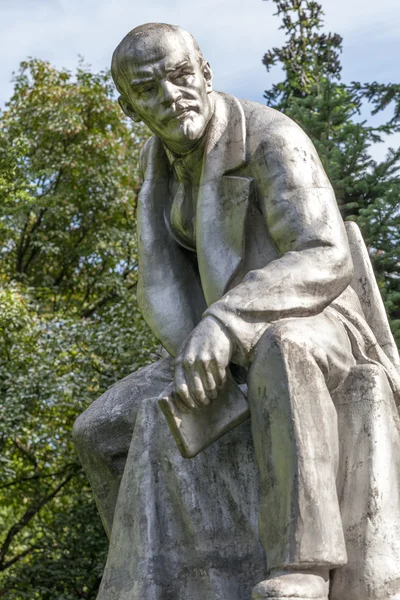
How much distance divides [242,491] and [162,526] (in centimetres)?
28

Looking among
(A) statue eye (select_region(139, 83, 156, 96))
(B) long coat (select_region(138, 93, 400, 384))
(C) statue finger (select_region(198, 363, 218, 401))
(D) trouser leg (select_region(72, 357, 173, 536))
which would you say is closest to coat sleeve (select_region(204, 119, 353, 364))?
(B) long coat (select_region(138, 93, 400, 384))

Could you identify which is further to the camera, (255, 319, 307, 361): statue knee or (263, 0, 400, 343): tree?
(263, 0, 400, 343): tree

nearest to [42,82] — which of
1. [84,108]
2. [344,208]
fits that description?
[84,108]

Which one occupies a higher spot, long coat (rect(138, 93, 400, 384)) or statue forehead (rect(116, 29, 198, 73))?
statue forehead (rect(116, 29, 198, 73))

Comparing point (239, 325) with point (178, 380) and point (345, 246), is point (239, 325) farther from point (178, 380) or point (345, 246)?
point (345, 246)

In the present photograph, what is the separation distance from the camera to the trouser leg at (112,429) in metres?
3.99

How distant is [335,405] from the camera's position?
3592mm

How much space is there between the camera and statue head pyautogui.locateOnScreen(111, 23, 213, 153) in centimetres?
380

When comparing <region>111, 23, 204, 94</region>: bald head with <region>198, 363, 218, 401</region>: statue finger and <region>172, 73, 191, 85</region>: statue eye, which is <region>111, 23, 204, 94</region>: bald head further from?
<region>198, 363, 218, 401</region>: statue finger

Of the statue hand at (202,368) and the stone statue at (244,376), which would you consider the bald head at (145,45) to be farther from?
the statue hand at (202,368)

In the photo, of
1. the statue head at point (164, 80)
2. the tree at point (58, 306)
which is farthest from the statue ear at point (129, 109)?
the tree at point (58, 306)

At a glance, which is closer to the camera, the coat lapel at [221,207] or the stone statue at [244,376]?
the stone statue at [244,376]

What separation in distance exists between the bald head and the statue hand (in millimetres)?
1000

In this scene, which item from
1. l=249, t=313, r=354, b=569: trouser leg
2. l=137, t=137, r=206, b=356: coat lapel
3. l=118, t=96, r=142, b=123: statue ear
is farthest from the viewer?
l=137, t=137, r=206, b=356: coat lapel
